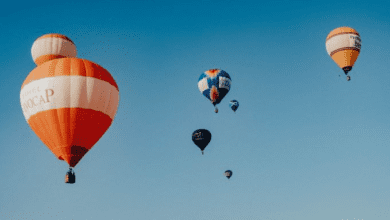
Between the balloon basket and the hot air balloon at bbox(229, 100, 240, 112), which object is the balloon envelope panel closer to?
the hot air balloon at bbox(229, 100, 240, 112)

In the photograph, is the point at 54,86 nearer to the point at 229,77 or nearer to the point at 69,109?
the point at 69,109

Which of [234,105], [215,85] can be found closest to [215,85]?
[215,85]

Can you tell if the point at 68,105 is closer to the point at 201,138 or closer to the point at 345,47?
the point at 201,138

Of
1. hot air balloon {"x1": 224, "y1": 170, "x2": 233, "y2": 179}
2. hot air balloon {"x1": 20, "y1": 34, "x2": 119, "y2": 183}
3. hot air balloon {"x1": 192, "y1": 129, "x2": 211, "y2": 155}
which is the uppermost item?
hot air balloon {"x1": 192, "y1": 129, "x2": 211, "y2": 155}

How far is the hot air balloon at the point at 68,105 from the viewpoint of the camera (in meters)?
18.9

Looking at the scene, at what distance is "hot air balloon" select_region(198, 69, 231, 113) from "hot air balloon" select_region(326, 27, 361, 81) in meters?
7.26

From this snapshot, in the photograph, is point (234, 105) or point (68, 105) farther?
point (234, 105)

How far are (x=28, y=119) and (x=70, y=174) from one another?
3.10 m

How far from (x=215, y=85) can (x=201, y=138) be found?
3.63m

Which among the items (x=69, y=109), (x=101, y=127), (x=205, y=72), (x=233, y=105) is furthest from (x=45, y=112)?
(x=233, y=105)

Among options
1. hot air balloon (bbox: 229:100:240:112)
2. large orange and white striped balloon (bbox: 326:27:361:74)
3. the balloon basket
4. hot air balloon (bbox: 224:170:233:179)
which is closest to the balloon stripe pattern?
large orange and white striped balloon (bbox: 326:27:361:74)

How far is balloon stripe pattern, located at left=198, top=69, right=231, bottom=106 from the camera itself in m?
33.0

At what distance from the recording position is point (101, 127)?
19.9m

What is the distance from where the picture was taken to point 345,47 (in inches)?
1286
